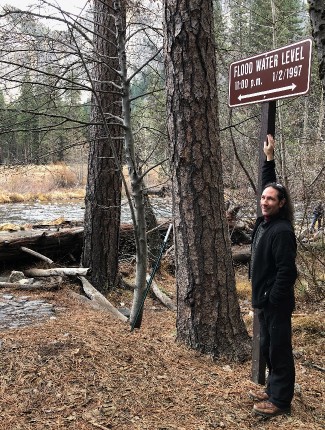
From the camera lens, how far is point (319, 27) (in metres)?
3.12

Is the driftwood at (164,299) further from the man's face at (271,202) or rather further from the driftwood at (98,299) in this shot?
the man's face at (271,202)

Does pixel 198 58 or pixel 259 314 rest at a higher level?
pixel 198 58

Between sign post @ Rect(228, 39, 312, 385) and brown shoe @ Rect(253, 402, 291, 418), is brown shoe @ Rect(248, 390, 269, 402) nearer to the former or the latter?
brown shoe @ Rect(253, 402, 291, 418)

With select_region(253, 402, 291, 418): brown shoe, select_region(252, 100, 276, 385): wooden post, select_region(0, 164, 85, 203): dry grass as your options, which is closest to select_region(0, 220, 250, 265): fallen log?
select_region(252, 100, 276, 385): wooden post

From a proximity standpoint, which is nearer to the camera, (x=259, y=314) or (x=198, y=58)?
(x=259, y=314)

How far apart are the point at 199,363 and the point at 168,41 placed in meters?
2.90

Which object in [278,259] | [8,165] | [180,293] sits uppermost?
[8,165]

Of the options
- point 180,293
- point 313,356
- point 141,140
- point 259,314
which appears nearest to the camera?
point 259,314

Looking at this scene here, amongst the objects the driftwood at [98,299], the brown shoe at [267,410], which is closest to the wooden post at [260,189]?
the brown shoe at [267,410]

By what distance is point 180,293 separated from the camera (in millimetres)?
4066

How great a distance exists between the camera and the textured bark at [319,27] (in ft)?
10.2

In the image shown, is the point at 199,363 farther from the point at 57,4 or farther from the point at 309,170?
the point at 309,170

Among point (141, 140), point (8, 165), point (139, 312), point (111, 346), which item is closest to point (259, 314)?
point (111, 346)

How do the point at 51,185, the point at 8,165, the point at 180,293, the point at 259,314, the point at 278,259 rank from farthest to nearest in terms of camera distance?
the point at 51,185
the point at 8,165
the point at 180,293
the point at 259,314
the point at 278,259
